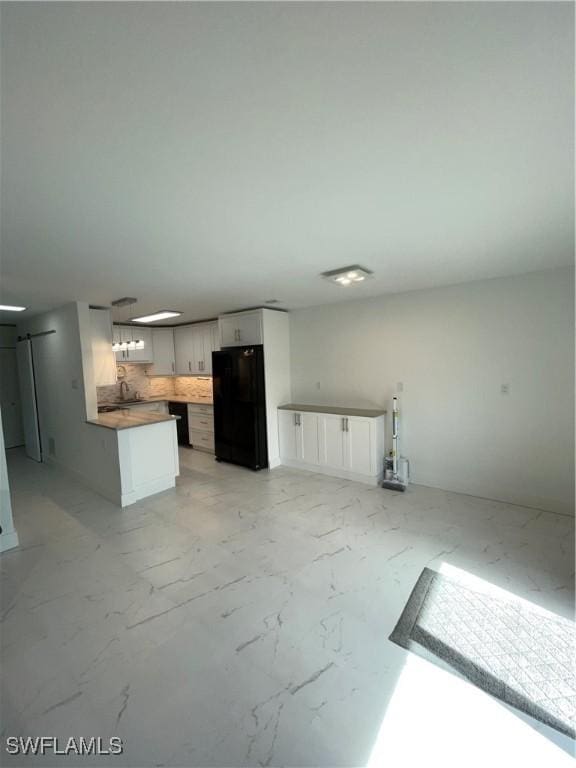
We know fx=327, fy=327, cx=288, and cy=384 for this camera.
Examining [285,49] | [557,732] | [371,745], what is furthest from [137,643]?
[285,49]

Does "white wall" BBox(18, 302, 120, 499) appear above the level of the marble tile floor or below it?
above

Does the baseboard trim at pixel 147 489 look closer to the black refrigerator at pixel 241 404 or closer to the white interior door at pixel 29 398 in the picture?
the black refrigerator at pixel 241 404

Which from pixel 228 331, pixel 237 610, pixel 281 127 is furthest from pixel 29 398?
pixel 281 127

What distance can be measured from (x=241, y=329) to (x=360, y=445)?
2.52 meters

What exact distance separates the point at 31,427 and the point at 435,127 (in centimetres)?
695

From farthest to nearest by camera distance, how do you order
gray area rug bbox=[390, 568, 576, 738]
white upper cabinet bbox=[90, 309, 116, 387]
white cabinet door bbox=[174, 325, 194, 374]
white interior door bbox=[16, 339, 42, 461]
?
1. white cabinet door bbox=[174, 325, 194, 374]
2. white interior door bbox=[16, 339, 42, 461]
3. white upper cabinet bbox=[90, 309, 116, 387]
4. gray area rug bbox=[390, 568, 576, 738]

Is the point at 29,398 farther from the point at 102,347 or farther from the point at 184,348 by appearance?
the point at 184,348

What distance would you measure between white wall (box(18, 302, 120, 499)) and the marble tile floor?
53cm

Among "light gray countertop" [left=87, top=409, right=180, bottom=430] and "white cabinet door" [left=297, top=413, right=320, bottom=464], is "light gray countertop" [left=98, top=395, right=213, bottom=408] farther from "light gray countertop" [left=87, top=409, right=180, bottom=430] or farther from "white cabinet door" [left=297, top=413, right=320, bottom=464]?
"white cabinet door" [left=297, top=413, right=320, bottom=464]

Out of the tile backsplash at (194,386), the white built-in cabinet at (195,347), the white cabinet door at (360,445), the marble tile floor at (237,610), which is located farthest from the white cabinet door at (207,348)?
the white cabinet door at (360,445)

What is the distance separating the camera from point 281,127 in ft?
3.81

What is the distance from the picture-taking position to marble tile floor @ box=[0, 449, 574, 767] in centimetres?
146

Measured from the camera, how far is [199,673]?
5.64 ft

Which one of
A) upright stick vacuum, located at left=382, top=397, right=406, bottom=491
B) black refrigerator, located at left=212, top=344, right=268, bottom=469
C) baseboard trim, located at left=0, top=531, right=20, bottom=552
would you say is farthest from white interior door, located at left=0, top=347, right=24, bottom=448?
upright stick vacuum, located at left=382, top=397, right=406, bottom=491
